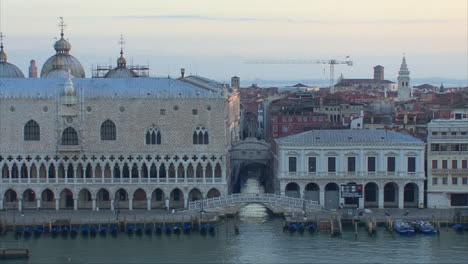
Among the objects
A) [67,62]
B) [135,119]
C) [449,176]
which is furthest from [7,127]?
[449,176]

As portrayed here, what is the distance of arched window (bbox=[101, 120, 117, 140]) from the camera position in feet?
168

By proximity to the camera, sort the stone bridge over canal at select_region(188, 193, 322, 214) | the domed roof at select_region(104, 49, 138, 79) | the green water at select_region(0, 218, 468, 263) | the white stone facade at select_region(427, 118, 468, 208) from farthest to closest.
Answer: the domed roof at select_region(104, 49, 138, 79), the white stone facade at select_region(427, 118, 468, 208), the stone bridge over canal at select_region(188, 193, 322, 214), the green water at select_region(0, 218, 468, 263)

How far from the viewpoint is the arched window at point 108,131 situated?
168ft

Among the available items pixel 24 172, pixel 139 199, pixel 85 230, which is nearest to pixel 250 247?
pixel 85 230

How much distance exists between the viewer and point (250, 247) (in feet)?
141

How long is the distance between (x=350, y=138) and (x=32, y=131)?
697 inches

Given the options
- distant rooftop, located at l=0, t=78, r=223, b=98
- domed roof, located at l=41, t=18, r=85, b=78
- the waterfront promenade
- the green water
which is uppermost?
domed roof, located at l=41, t=18, r=85, b=78

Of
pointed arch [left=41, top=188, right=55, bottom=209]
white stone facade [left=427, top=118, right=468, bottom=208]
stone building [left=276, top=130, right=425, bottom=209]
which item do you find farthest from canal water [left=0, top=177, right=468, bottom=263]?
pointed arch [left=41, top=188, right=55, bottom=209]

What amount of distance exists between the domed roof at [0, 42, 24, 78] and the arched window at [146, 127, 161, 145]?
1262 centimetres

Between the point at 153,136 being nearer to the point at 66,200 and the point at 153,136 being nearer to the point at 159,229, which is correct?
the point at 66,200

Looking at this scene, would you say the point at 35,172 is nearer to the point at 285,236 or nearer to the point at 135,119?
the point at 135,119

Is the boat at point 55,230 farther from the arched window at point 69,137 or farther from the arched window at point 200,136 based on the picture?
the arched window at point 200,136

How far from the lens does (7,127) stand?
2009 inches

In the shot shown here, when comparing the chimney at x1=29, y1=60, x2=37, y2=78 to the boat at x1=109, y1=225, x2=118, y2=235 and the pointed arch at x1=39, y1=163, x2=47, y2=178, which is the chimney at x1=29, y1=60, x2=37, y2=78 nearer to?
the pointed arch at x1=39, y1=163, x2=47, y2=178
